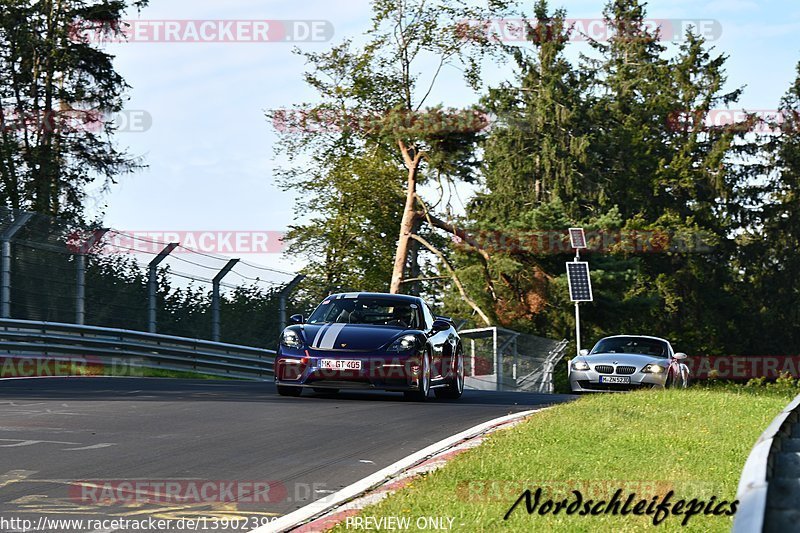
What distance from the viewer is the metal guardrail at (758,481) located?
427 centimetres

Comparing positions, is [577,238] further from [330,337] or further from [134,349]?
[330,337]

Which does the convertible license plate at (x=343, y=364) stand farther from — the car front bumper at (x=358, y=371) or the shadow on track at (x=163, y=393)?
the shadow on track at (x=163, y=393)

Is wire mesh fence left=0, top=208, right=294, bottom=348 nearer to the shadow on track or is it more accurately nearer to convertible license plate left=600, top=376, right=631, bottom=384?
the shadow on track

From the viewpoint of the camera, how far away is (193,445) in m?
9.73

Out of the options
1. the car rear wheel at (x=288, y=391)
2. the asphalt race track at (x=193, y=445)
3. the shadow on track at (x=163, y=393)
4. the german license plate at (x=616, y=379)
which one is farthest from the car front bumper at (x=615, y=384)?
the car rear wheel at (x=288, y=391)

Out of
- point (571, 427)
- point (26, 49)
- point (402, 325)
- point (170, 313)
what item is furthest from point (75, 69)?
point (571, 427)

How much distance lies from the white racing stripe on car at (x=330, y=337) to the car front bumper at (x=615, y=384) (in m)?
7.74

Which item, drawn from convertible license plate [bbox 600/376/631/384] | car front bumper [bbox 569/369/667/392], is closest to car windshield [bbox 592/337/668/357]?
car front bumper [bbox 569/369/667/392]

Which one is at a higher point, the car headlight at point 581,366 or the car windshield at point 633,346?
the car windshield at point 633,346

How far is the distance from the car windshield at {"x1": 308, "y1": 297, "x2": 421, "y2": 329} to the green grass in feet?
11.7

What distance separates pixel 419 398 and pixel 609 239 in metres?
40.7

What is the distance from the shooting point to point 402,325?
15820mm

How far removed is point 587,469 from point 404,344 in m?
6.99

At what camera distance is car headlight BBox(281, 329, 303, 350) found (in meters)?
15.1
